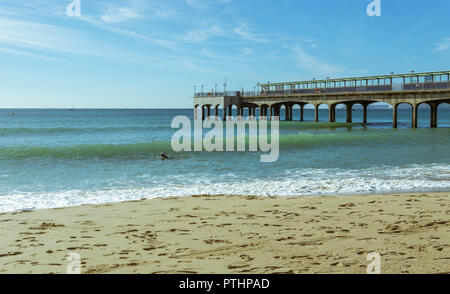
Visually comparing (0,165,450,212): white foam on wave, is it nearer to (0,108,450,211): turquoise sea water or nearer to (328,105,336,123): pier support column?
(0,108,450,211): turquoise sea water

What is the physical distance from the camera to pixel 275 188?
12562 millimetres

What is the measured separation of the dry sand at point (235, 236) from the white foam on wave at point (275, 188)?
59.2 inches

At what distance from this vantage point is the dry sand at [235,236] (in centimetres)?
538

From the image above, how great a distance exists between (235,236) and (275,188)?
593 centimetres

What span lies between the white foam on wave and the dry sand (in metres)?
1.50

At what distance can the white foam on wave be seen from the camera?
433 inches

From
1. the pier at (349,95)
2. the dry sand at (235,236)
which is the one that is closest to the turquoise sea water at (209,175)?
the dry sand at (235,236)

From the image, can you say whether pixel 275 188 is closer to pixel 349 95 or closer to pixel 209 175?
pixel 209 175

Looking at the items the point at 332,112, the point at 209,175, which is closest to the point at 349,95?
the point at 332,112

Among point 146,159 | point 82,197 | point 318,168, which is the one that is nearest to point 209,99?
point 146,159

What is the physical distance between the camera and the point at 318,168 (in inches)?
674

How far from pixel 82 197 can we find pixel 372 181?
9.13 meters

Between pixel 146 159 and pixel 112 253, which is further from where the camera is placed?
pixel 146 159
